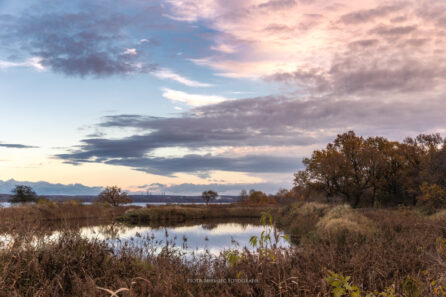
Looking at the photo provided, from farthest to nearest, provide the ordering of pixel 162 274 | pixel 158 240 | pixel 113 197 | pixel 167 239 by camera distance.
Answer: pixel 113 197
pixel 158 240
pixel 167 239
pixel 162 274

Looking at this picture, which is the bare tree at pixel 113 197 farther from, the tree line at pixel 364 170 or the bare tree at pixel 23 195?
the tree line at pixel 364 170

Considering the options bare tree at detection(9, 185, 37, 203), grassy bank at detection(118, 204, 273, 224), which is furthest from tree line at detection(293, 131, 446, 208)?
bare tree at detection(9, 185, 37, 203)

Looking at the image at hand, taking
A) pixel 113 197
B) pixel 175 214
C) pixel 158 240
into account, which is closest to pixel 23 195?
pixel 113 197

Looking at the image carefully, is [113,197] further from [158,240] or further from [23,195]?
[158,240]

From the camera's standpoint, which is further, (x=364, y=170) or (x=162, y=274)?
(x=364, y=170)

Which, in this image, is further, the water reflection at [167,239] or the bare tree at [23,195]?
the bare tree at [23,195]

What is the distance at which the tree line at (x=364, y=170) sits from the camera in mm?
42312

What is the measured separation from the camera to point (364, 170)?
43.7m

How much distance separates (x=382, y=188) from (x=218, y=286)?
1790 inches

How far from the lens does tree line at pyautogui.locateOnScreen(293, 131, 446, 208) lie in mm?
42312

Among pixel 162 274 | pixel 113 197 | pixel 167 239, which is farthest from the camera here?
pixel 113 197

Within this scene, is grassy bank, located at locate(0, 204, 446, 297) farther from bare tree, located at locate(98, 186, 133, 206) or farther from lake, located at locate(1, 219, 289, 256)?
bare tree, located at locate(98, 186, 133, 206)

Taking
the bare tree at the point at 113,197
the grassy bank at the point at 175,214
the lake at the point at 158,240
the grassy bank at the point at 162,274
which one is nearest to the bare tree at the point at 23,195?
the bare tree at the point at 113,197

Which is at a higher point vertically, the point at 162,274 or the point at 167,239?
the point at 162,274
